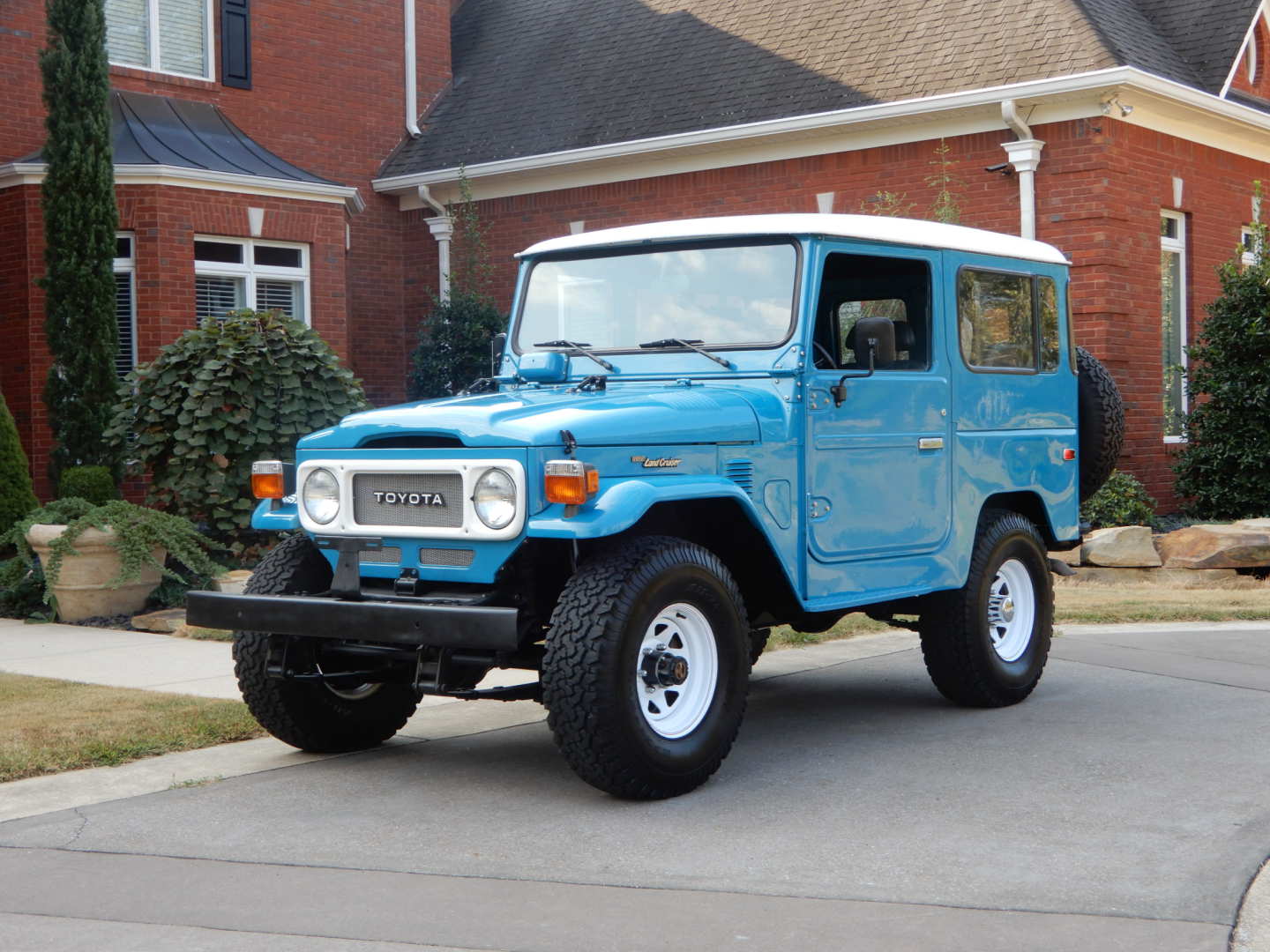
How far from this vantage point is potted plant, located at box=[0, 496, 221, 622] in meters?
10.8

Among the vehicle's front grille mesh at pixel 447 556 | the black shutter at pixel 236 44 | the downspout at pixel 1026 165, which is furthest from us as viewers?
the black shutter at pixel 236 44

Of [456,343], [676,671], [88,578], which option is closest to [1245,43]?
[456,343]

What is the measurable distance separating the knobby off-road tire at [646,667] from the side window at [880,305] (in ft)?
5.33

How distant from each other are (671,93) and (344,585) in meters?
12.6

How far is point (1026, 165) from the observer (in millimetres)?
14789

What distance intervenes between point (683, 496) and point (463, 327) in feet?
41.1

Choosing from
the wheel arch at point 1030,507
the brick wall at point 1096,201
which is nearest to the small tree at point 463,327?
the brick wall at point 1096,201

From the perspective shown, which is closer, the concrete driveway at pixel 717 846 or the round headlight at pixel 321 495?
the concrete driveway at pixel 717 846

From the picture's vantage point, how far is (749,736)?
22.8 ft

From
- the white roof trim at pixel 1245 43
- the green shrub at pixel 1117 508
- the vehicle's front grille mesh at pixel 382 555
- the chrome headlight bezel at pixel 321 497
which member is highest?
the white roof trim at pixel 1245 43

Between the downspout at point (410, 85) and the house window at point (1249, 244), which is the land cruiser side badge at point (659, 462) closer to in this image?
the house window at point (1249, 244)

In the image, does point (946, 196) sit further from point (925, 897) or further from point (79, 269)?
point (925, 897)

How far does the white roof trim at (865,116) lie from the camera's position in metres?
14.2

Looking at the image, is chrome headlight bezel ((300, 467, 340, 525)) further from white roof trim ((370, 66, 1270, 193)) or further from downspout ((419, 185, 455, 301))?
downspout ((419, 185, 455, 301))
